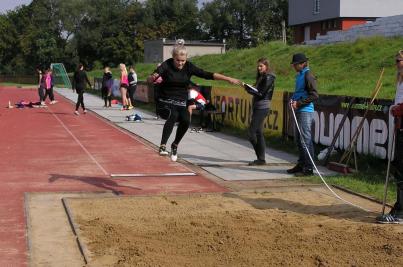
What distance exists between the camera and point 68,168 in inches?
430

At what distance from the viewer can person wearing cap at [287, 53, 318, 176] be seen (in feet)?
32.3

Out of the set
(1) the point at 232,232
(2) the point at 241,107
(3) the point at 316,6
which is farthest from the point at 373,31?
(1) the point at 232,232

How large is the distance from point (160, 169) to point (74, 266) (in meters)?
5.52

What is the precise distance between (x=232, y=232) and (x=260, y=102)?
4983 mm

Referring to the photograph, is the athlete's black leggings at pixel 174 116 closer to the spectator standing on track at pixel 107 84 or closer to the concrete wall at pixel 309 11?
the spectator standing on track at pixel 107 84

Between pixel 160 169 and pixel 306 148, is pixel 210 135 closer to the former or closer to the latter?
pixel 160 169

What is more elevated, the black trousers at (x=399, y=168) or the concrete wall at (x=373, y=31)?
the concrete wall at (x=373, y=31)

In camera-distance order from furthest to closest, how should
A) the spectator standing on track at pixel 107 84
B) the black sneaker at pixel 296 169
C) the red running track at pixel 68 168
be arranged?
the spectator standing on track at pixel 107 84, the black sneaker at pixel 296 169, the red running track at pixel 68 168

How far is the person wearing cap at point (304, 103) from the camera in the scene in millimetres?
9859

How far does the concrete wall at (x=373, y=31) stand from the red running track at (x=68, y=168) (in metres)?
20.5

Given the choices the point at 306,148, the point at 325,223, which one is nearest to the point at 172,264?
the point at 325,223

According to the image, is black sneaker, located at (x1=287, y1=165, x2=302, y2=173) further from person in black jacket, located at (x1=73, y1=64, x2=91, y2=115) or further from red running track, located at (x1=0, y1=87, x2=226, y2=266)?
person in black jacket, located at (x1=73, y1=64, x2=91, y2=115)

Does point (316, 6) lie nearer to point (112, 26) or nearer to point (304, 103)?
point (304, 103)

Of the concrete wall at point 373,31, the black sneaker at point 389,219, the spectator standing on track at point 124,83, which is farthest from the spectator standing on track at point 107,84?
the black sneaker at point 389,219
